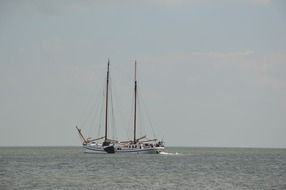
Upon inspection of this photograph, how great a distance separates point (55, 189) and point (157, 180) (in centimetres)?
1298

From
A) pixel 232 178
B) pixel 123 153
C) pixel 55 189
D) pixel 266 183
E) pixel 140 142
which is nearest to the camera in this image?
pixel 55 189

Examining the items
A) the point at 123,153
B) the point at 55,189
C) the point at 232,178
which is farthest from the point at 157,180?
the point at 123,153

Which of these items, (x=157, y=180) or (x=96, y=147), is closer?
(x=157, y=180)

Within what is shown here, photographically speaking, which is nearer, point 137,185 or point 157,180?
point 137,185

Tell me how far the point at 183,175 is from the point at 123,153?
59.0 meters

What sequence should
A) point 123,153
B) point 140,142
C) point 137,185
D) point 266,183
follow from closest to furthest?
1. point 137,185
2. point 266,183
3. point 123,153
4. point 140,142

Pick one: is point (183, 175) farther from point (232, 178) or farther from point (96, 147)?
point (96, 147)

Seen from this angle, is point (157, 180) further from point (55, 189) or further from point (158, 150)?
point (158, 150)

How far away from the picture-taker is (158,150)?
130625mm

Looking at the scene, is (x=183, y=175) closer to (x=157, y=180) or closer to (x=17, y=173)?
(x=157, y=180)

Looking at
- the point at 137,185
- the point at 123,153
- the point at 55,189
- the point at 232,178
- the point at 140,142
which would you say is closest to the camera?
the point at 55,189

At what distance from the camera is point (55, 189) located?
50969mm

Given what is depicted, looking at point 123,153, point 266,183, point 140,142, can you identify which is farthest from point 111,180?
point 140,142

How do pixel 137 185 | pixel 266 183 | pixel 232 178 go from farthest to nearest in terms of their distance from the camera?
pixel 232 178 → pixel 266 183 → pixel 137 185
